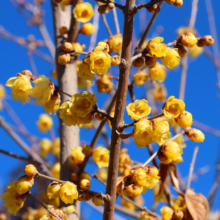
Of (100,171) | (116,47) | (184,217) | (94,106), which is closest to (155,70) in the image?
(116,47)

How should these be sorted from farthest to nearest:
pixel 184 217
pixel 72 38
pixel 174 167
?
pixel 72 38, pixel 174 167, pixel 184 217

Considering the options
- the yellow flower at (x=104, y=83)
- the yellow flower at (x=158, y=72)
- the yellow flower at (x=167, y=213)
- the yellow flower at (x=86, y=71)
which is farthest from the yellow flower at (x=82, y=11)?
the yellow flower at (x=167, y=213)

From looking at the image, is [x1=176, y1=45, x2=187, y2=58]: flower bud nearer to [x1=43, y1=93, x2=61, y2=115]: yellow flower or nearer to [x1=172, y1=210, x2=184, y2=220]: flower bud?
[x1=43, y1=93, x2=61, y2=115]: yellow flower

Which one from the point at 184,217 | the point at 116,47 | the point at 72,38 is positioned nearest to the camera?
the point at 184,217

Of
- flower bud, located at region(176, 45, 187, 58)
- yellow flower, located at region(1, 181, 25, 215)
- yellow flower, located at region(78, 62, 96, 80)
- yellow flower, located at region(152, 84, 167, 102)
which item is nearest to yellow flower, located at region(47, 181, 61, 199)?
yellow flower, located at region(1, 181, 25, 215)

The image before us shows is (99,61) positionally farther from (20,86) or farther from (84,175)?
(84,175)

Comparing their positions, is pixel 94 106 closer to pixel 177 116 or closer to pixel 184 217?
pixel 177 116

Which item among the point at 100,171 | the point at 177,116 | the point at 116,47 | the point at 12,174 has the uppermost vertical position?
the point at 116,47

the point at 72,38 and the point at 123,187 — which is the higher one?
the point at 72,38
